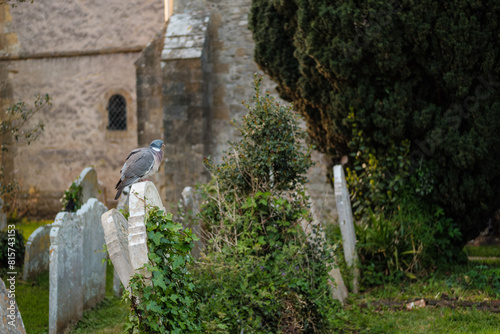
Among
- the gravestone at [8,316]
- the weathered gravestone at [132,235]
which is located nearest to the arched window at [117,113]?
the weathered gravestone at [132,235]

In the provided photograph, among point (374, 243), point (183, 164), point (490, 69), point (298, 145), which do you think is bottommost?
point (183, 164)

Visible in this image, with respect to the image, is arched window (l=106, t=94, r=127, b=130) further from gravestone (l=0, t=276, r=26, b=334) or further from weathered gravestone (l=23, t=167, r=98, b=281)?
gravestone (l=0, t=276, r=26, b=334)

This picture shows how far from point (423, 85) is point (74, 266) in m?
4.46

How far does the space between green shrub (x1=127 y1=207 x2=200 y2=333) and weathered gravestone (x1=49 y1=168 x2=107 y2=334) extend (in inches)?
53.6

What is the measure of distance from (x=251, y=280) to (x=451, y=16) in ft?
12.7

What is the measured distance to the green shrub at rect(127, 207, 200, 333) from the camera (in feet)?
10.9

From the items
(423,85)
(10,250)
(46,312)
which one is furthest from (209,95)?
(46,312)

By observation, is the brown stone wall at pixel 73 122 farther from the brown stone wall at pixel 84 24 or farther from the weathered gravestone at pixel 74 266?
the weathered gravestone at pixel 74 266

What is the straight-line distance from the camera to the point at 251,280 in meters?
4.25

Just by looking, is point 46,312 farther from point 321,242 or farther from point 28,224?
point 28,224

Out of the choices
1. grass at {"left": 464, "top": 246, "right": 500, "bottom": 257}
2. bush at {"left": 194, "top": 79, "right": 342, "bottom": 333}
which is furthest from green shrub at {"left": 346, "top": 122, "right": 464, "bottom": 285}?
grass at {"left": 464, "top": 246, "right": 500, "bottom": 257}

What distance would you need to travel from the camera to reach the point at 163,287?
10.9 ft

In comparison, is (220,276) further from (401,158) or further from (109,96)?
(109,96)

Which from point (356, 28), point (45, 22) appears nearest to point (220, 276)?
point (356, 28)
